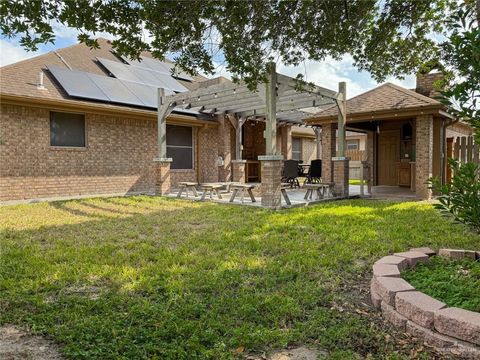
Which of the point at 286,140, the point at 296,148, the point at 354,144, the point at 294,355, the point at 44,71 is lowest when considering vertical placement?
the point at 294,355

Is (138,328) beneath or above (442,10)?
beneath

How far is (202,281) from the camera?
12.4 ft

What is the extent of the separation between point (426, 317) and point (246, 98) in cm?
1035

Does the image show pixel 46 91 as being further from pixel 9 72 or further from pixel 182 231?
pixel 182 231

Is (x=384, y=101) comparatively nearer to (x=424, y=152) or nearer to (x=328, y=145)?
(x=424, y=152)

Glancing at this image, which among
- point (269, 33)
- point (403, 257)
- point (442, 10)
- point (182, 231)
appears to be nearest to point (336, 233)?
point (403, 257)

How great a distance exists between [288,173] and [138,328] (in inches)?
469

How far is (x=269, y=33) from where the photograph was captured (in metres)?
5.28

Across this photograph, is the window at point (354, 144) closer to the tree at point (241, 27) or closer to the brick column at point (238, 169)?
the brick column at point (238, 169)

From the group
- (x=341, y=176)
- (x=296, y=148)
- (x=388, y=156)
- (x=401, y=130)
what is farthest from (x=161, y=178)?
(x=296, y=148)

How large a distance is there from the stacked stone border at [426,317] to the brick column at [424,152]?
820 cm

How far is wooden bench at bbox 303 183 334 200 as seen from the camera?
10.3 metres

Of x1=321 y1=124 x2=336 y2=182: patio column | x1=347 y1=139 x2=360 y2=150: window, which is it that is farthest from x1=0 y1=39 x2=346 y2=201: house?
x1=347 y1=139 x2=360 y2=150: window

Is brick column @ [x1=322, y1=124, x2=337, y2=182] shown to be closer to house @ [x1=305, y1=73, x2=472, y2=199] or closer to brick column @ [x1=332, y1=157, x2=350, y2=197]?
house @ [x1=305, y1=73, x2=472, y2=199]
